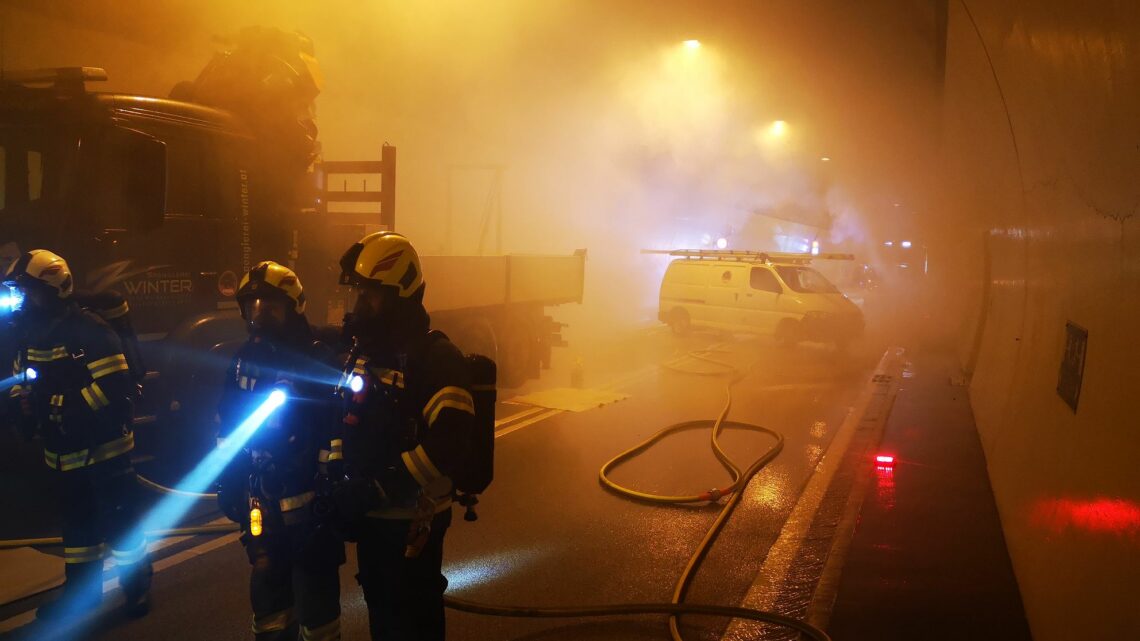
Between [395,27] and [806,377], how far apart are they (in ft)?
29.8

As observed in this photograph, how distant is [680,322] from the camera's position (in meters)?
17.0

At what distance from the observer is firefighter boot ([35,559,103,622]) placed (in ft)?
11.7

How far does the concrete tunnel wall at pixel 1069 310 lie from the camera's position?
2354 millimetres

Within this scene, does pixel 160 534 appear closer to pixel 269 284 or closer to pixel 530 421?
pixel 269 284

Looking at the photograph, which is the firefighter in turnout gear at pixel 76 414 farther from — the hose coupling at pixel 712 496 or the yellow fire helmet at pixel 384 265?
the hose coupling at pixel 712 496

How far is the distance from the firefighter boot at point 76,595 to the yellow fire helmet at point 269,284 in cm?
186

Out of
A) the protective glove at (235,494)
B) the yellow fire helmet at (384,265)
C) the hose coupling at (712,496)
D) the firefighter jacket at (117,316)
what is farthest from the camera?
the hose coupling at (712,496)

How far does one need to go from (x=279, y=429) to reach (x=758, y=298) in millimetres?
13978

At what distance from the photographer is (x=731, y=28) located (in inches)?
547

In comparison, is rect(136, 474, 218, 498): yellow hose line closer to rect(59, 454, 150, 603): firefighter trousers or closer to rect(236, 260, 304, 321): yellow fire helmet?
rect(59, 454, 150, 603): firefighter trousers

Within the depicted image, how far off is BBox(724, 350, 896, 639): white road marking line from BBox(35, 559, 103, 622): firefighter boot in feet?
10.6

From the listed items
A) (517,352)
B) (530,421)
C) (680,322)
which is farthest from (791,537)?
(680,322)

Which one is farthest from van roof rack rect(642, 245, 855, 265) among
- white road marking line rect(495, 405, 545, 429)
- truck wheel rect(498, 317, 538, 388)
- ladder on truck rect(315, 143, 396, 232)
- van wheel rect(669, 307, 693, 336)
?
ladder on truck rect(315, 143, 396, 232)

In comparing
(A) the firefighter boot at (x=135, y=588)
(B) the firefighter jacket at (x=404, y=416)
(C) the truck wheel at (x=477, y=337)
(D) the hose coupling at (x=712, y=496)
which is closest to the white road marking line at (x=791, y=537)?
(D) the hose coupling at (x=712, y=496)
